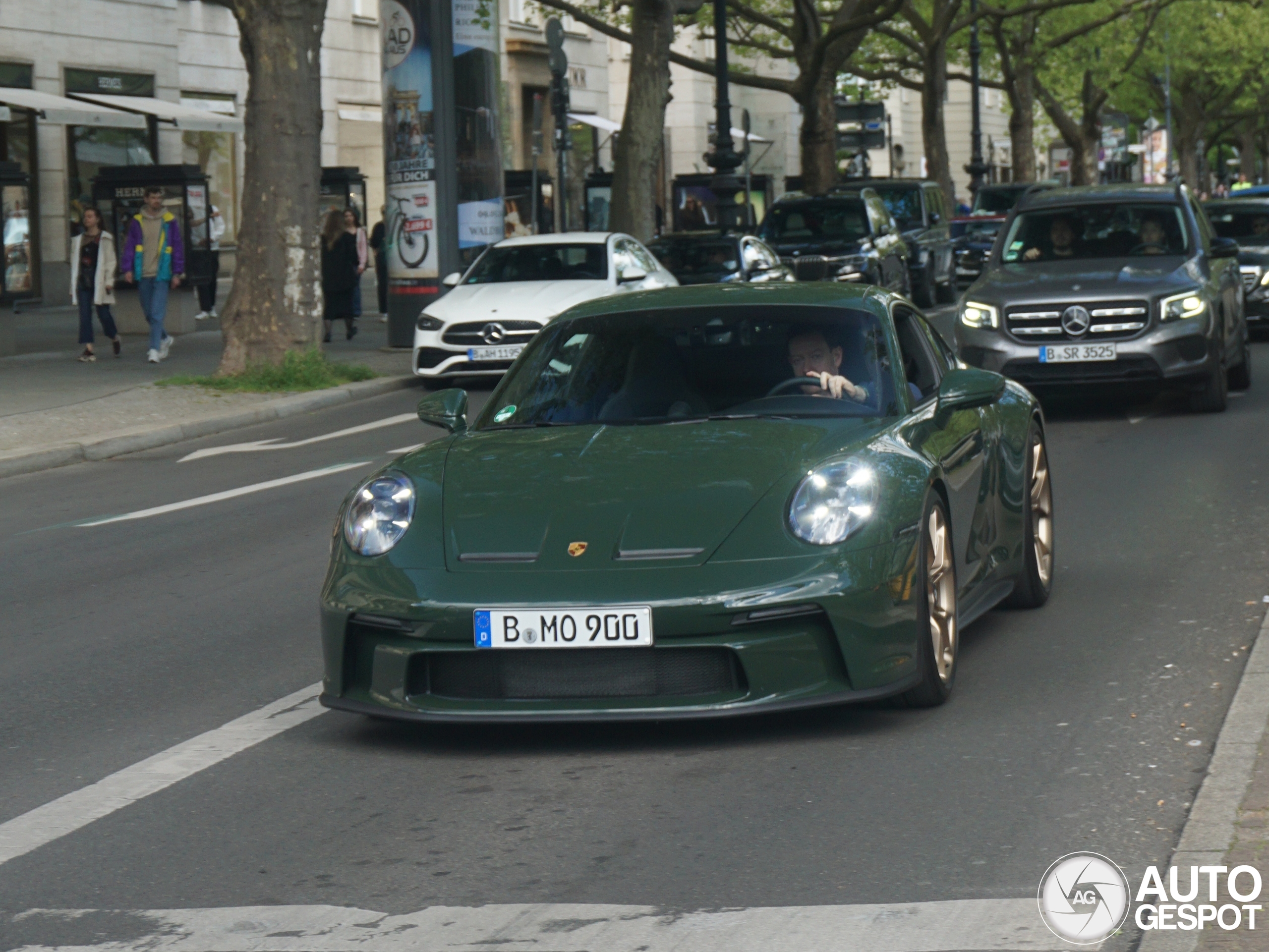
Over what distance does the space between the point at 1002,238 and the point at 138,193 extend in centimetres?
1292

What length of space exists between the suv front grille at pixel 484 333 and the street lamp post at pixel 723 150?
37.4 feet

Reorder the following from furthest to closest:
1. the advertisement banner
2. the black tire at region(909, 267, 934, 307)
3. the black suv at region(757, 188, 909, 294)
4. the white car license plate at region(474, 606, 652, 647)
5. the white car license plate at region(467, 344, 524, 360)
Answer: the black tire at region(909, 267, 934, 307) < the black suv at region(757, 188, 909, 294) < the advertisement banner < the white car license plate at region(467, 344, 524, 360) < the white car license plate at region(474, 606, 652, 647)

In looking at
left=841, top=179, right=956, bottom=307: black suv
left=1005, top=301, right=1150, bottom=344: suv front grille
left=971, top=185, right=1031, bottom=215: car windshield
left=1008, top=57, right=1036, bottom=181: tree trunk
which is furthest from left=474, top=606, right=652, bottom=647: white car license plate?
left=1008, top=57, right=1036, bottom=181: tree trunk

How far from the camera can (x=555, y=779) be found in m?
5.58

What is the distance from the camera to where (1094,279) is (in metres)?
14.9

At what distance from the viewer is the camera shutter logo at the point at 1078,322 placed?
14656 millimetres

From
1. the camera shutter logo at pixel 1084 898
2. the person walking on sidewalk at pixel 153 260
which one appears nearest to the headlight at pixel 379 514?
the camera shutter logo at pixel 1084 898

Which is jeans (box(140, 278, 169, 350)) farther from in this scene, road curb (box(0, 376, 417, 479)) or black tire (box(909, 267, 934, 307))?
black tire (box(909, 267, 934, 307))

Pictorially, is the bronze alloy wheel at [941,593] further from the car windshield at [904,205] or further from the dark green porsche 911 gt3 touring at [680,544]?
the car windshield at [904,205]

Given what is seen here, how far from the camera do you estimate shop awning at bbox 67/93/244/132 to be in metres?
32.5

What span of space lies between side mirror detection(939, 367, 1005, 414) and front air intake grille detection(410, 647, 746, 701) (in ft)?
5.05

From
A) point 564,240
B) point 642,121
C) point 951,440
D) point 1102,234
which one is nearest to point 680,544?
point 951,440

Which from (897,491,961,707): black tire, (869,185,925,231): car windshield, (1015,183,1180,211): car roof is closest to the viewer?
(897,491,961,707): black tire

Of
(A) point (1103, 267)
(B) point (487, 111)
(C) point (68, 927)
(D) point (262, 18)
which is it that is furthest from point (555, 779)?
(B) point (487, 111)
